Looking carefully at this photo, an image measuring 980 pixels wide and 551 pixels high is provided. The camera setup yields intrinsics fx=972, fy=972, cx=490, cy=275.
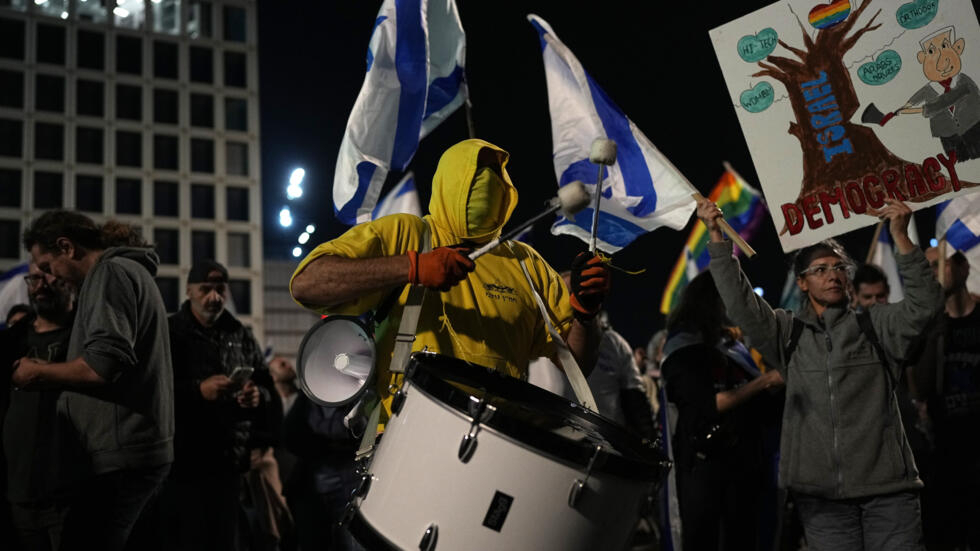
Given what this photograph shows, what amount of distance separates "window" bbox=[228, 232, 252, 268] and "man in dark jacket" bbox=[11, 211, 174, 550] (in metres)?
43.9

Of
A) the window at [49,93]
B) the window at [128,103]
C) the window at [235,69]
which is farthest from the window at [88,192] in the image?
the window at [235,69]

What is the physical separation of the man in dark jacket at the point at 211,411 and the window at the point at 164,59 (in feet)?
151

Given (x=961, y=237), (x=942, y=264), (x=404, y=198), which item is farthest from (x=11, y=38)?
(x=942, y=264)

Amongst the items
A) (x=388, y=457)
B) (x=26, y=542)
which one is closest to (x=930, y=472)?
(x=388, y=457)

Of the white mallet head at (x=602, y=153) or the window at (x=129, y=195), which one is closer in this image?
the white mallet head at (x=602, y=153)

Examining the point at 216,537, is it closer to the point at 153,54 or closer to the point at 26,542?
the point at 26,542

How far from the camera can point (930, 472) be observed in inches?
265

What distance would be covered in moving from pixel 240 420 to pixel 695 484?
286 cm

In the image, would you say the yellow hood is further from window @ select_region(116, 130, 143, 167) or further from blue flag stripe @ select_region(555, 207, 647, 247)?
window @ select_region(116, 130, 143, 167)

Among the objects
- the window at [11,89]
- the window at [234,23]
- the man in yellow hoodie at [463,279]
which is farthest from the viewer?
the window at [234,23]

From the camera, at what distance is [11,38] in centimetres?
4431

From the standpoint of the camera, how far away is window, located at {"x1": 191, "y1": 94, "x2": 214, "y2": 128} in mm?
48656

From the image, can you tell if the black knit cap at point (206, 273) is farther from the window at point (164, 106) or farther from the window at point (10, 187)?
the window at point (164, 106)

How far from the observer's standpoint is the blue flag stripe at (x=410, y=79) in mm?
6848
